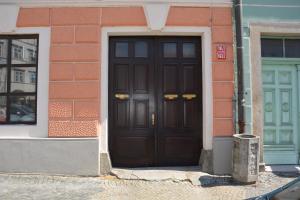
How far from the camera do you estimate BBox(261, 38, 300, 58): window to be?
7.85 meters

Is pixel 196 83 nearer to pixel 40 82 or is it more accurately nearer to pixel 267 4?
pixel 267 4

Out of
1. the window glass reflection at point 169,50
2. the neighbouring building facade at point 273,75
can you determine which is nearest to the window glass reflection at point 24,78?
the window glass reflection at point 169,50

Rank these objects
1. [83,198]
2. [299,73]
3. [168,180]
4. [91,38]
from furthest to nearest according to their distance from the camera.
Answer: [299,73] → [91,38] → [168,180] → [83,198]

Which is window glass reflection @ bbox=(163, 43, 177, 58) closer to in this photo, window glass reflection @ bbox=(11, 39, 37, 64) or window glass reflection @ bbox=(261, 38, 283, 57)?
window glass reflection @ bbox=(261, 38, 283, 57)

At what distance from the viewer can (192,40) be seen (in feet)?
25.3

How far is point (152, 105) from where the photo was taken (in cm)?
761

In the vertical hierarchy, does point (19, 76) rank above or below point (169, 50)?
below

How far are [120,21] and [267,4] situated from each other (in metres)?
3.12

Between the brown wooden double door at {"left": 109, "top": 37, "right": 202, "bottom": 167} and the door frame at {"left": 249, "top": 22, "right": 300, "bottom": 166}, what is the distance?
1.10m

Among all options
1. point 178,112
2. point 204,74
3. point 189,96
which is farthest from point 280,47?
point 178,112

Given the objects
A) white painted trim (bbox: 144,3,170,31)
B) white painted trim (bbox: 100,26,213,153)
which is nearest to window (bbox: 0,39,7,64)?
white painted trim (bbox: 100,26,213,153)

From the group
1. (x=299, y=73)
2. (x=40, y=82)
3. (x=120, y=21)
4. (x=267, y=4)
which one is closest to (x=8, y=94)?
(x=40, y=82)

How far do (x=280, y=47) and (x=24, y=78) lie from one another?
217 inches

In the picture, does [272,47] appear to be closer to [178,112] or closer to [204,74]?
[204,74]
